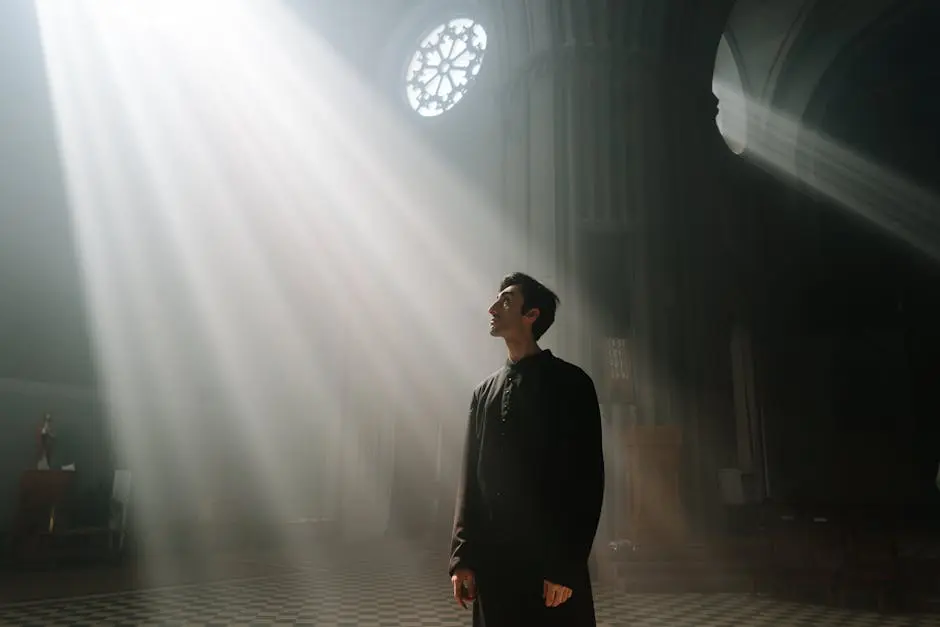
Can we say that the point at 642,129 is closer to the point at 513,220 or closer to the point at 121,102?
the point at 513,220

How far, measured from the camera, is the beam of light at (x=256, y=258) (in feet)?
35.2

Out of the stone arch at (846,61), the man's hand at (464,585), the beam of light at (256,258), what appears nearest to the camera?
the man's hand at (464,585)

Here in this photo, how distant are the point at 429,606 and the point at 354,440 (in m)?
7.97

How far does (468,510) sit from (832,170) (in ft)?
51.1

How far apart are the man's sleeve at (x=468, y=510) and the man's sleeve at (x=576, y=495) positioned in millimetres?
254

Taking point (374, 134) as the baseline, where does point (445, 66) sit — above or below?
above

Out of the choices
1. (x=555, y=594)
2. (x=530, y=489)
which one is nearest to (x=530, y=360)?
(x=530, y=489)

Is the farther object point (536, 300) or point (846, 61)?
point (846, 61)

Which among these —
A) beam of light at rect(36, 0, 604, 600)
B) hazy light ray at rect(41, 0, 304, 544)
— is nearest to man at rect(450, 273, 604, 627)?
beam of light at rect(36, 0, 604, 600)

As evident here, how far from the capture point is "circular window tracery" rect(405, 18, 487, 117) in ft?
47.2

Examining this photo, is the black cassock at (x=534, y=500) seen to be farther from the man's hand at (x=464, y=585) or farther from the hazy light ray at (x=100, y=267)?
the hazy light ray at (x=100, y=267)

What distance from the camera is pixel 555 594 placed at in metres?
1.52

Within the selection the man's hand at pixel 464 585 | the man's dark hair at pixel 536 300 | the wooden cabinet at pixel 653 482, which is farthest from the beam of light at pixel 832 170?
the man's hand at pixel 464 585

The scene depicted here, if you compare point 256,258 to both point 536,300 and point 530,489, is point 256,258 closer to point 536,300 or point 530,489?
point 536,300
